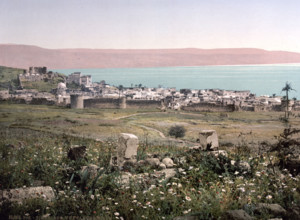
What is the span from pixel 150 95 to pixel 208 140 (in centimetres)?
285

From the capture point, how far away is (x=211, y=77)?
11414mm

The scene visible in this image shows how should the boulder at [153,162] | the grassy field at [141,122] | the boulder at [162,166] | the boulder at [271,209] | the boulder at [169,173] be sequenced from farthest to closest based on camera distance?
1. the grassy field at [141,122]
2. the boulder at [153,162]
3. the boulder at [162,166]
4. the boulder at [169,173]
5. the boulder at [271,209]

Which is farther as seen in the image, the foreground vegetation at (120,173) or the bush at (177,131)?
the bush at (177,131)

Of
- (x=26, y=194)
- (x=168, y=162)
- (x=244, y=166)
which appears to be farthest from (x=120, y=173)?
(x=244, y=166)

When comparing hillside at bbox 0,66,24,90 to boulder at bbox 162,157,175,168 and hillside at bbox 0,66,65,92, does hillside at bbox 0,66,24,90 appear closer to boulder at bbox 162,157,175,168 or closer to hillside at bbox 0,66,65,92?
hillside at bbox 0,66,65,92

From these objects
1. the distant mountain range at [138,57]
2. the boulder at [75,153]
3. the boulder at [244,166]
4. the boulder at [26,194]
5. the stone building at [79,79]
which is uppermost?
the distant mountain range at [138,57]

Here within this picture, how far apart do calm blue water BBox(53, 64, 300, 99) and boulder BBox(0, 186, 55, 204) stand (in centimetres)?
619

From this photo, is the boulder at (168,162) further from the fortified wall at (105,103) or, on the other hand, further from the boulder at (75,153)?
the fortified wall at (105,103)

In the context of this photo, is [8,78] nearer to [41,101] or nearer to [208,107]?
[41,101]

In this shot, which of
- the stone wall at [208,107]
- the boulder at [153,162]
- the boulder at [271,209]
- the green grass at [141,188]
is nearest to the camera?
the boulder at [271,209]

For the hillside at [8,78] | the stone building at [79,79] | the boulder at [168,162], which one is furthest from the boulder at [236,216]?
the hillside at [8,78]

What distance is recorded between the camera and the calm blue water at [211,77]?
10664 mm

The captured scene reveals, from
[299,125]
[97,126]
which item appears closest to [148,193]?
[97,126]

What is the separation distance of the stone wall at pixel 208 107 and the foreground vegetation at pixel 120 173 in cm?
20
